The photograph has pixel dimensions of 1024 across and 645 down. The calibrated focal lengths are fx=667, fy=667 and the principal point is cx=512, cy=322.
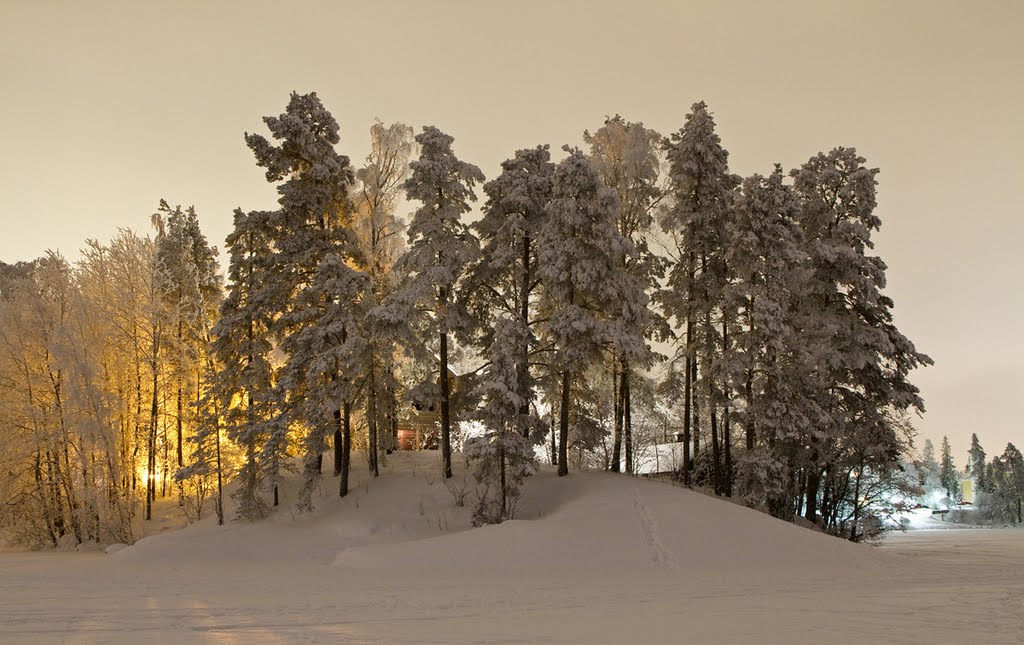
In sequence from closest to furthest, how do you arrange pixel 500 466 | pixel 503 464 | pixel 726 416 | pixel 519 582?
1. pixel 519 582
2. pixel 503 464
3. pixel 500 466
4. pixel 726 416

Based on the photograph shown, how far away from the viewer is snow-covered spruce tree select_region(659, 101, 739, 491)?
25547mm

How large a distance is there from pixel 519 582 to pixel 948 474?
292ft

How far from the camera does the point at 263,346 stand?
2516 centimetres

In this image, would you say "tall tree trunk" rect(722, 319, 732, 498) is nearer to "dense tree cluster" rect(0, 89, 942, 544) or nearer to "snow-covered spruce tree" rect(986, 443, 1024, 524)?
"dense tree cluster" rect(0, 89, 942, 544)

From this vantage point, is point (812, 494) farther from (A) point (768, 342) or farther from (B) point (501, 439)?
(B) point (501, 439)

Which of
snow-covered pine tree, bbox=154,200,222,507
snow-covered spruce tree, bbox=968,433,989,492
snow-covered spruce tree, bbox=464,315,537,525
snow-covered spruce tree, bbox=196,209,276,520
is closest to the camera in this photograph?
snow-covered spruce tree, bbox=464,315,537,525

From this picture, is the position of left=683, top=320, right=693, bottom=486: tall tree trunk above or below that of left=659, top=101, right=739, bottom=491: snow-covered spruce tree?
below

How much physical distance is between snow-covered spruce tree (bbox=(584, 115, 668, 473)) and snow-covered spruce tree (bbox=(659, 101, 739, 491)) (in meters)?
1.05

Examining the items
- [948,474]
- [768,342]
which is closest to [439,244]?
[768,342]

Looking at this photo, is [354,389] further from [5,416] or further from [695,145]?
[695,145]

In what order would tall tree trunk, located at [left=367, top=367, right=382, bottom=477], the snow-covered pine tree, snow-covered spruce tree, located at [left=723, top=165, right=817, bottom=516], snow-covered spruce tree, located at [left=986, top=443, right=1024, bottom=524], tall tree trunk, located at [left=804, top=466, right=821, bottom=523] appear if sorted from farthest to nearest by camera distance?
snow-covered spruce tree, located at [left=986, top=443, right=1024, bottom=524] < the snow-covered pine tree < tall tree trunk, located at [left=804, top=466, right=821, bottom=523] < tall tree trunk, located at [left=367, top=367, right=382, bottom=477] < snow-covered spruce tree, located at [left=723, top=165, right=817, bottom=516]

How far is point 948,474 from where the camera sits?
83.4 meters

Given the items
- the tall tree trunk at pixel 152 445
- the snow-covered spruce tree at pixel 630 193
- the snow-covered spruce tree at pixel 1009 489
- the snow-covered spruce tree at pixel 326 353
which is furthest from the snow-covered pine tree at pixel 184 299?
the snow-covered spruce tree at pixel 1009 489

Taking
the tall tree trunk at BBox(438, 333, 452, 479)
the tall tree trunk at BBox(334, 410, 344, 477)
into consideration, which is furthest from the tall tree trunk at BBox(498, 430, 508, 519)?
the tall tree trunk at BBox(334, 410, 344, 477)
